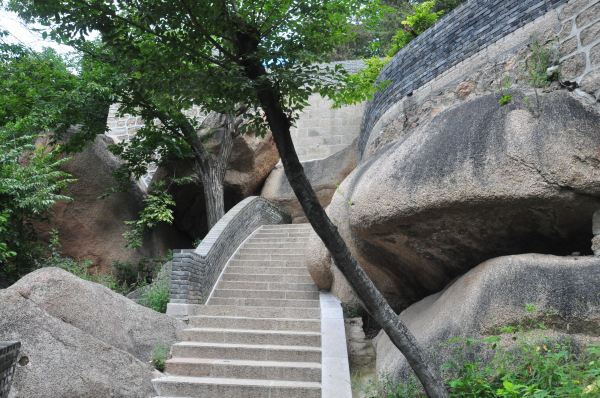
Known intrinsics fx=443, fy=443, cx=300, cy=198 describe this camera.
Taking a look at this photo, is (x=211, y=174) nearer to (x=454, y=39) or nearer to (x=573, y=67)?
(x=454, y=39)

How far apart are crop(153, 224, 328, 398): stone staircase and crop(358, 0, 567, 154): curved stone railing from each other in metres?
3.32

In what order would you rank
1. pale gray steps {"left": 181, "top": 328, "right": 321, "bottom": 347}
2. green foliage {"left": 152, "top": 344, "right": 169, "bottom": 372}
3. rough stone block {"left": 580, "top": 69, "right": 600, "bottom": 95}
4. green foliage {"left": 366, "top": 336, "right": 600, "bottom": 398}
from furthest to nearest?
1. pale gray steps {"left": 181, "top": 328, "right": 321, "bottom": 347}
2. green foliage {"left": 152, "top": 344, "right": 169, "bottom": 372}
3. rough stone block {"left": 580, "top": 69, "right": 600, "bottom": 95}
4. green foliage {"left": 366, "top": 336, "right": 600, "bottom": 398}

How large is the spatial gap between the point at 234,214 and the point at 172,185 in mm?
3047

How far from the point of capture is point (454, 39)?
5.71 metres

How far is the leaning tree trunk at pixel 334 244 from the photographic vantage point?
3.10 metres

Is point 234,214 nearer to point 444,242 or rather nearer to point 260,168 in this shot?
point 260,168

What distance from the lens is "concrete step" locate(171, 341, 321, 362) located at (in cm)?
517

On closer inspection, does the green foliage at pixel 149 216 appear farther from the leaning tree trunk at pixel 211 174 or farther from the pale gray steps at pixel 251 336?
the pale gray steps at pixel 251 336

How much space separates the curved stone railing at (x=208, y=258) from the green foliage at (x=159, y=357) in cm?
92

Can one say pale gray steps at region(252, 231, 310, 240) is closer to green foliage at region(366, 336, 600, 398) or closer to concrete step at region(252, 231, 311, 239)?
concrete step at region(252, 231, 311, 239)

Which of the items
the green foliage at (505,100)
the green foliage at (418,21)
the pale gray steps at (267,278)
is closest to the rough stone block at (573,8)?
the green foliage at (505,100)

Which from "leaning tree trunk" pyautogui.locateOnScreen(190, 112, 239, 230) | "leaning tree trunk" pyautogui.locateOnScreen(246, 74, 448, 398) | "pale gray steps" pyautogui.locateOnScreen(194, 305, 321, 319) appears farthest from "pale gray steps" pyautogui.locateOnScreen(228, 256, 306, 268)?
"leaning tree trunk" pyautogui.locateOnScreen(246, 74, 448, 398)

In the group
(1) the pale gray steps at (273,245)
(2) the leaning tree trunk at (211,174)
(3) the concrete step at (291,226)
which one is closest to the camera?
(1) the pale gray steps at (273,245)

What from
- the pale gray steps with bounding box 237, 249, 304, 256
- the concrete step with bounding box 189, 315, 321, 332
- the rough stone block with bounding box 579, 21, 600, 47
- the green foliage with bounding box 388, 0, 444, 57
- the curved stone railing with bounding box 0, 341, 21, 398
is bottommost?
the curved stone railing with bounding box 0, 341, 21, 398
